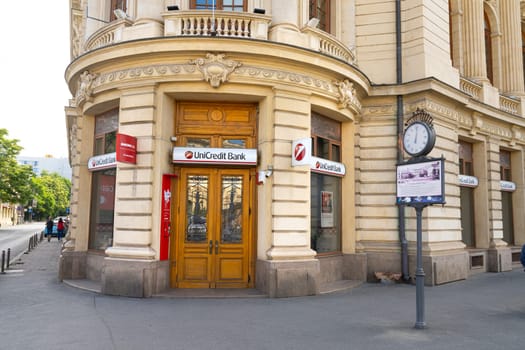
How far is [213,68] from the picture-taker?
10.9 meters

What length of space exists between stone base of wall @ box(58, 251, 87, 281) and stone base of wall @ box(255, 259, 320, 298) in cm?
577

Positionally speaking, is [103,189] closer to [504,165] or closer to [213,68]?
[213,68]

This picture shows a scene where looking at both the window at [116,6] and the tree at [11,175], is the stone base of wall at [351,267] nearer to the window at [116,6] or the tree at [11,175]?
the window at [116,6]

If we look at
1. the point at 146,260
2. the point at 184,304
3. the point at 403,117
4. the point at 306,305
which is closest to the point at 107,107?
the point at 146,260

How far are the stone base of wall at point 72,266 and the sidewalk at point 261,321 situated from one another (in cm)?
114

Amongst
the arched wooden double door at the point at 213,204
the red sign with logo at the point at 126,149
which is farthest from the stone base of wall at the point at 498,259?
the red sign with logo at the point at 126,149

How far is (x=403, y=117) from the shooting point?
1448cm

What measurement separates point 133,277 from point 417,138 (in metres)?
7.23

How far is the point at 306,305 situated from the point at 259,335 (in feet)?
9.00

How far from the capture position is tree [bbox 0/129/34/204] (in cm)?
5512

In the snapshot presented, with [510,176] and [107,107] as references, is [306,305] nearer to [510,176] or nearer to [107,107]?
[107,107]

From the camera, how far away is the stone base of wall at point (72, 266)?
43.3 feet

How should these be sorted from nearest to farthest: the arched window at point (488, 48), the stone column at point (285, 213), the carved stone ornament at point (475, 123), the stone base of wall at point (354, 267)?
the stone column at point (285, 213), the stone base of wall at point (354, 267), the carved stone ornament at point (475, 123), the arched window at point (488, 48)

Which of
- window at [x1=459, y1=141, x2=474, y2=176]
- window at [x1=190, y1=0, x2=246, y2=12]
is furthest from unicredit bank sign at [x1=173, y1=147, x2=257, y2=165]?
window at [x1=459, y1=141, x2=474, y2=176]
